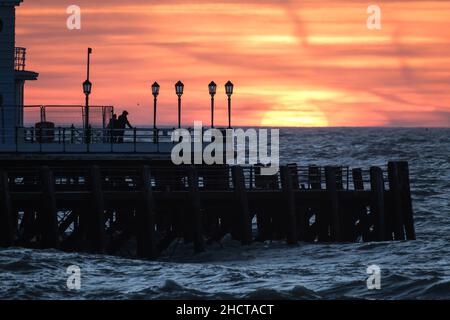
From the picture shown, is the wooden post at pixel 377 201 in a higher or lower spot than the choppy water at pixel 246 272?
higher

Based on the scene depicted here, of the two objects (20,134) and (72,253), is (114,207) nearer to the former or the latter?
(72,253)

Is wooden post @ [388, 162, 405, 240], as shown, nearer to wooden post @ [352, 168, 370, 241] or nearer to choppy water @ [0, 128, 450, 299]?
choppy water @ [0, 128, 450, 299]

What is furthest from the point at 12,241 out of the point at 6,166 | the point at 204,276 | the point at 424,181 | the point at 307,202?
the point at 424,181

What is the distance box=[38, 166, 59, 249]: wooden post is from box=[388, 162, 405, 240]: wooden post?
11852mm

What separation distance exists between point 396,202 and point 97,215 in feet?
35.3

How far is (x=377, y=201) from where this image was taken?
4269cm

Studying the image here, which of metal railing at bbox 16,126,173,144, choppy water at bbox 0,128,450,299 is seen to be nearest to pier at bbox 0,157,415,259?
choppy water at bbox 0,128,450,299

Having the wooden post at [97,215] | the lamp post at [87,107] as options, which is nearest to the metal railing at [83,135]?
the lamp post at [87,107]

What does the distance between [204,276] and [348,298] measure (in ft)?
15.4

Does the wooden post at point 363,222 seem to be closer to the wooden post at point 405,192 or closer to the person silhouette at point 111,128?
the wooden post at point 405,192

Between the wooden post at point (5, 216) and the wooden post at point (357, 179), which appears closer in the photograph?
the wooden post at point (5, 216)

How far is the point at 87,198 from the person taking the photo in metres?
38.7

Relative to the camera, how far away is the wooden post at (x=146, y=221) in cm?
3891

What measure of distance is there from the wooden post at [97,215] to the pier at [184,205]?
30mm
